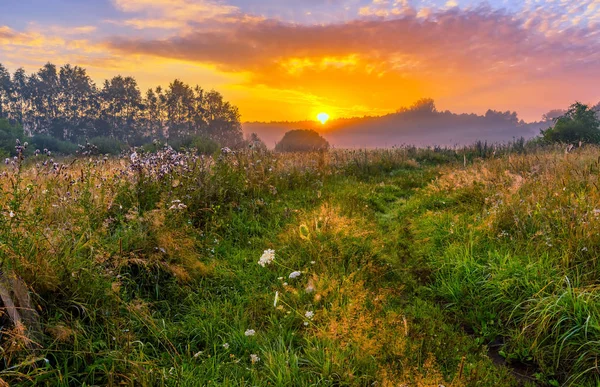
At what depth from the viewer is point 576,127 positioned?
31156 mm

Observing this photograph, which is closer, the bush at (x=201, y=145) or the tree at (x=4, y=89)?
the bush at (x=201, y=145)

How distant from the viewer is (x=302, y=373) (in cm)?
255

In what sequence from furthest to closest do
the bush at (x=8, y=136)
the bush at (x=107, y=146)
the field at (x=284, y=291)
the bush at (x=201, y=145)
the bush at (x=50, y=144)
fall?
the bush at (x=50, y=144) < the bush at (x=107, y=146) < the bush at (x=8, y=136) < the bush at (x=201, y=145) < the field at (x=284, y=291)

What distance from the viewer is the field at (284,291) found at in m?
2.47

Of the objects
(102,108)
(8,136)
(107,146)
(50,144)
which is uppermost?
(102,108)

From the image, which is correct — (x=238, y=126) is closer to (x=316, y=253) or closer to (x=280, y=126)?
(x=316, y=253)

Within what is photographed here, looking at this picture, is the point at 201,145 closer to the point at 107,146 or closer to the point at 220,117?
the point at 107,146

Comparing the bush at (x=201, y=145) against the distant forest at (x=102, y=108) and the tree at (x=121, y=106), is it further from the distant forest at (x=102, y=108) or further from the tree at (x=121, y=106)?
the tree at (x=121, y=106)

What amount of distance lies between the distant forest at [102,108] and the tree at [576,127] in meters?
45.3

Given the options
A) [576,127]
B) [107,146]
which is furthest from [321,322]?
[107,146]

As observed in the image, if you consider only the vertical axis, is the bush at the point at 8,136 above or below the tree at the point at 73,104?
below

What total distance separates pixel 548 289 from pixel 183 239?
4.42 m

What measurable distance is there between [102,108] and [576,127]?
75.8 metres

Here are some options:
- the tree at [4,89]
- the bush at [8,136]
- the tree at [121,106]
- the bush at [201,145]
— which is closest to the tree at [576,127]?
the bush at [201,145]
